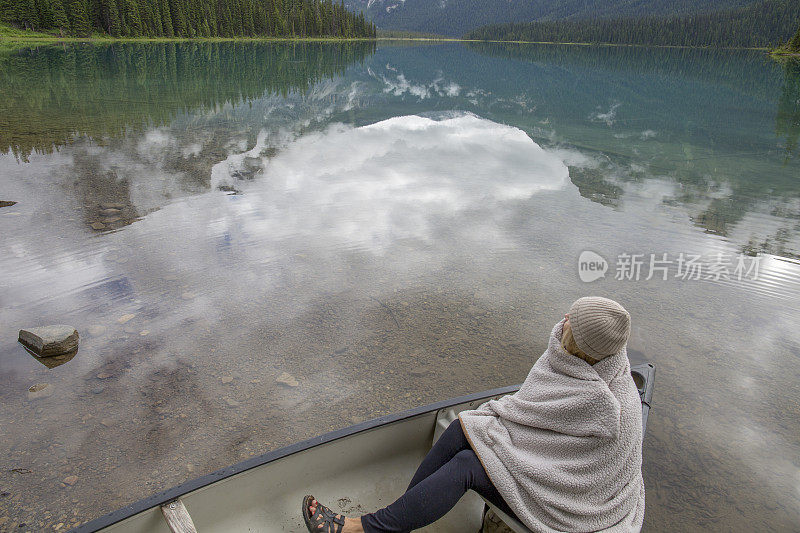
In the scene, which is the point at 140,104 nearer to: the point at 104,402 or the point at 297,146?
the point at 297,146

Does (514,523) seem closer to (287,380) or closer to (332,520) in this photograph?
(332,520)

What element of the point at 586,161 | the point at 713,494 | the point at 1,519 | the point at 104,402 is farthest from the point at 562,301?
the point at 586,161

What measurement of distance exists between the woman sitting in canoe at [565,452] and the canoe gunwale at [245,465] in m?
0.54

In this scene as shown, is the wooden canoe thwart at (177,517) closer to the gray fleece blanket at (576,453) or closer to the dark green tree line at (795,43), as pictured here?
the gray fleece blanket at (576,453)

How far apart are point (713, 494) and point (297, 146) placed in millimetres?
15041

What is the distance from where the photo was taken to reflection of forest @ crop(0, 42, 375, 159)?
1628 centimetres

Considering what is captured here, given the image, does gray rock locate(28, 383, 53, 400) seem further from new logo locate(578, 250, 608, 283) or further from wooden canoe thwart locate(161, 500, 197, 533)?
new logo locate(578, 250, 608, 283)

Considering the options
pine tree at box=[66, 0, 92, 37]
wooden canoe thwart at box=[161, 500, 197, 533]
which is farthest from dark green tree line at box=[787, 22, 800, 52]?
wooden canoe thwart at box=[161, 500, 197, 533]

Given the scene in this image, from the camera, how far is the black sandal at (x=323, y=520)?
285cm

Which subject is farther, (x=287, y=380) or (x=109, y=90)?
(x=109, y=90)

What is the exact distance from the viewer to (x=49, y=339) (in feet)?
18.0

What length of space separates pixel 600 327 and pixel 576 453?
28.5 inches

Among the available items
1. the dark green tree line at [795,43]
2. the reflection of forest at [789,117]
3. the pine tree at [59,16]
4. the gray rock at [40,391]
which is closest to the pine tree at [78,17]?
the pine tree at [59,16]

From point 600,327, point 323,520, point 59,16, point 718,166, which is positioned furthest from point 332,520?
point 59,16
